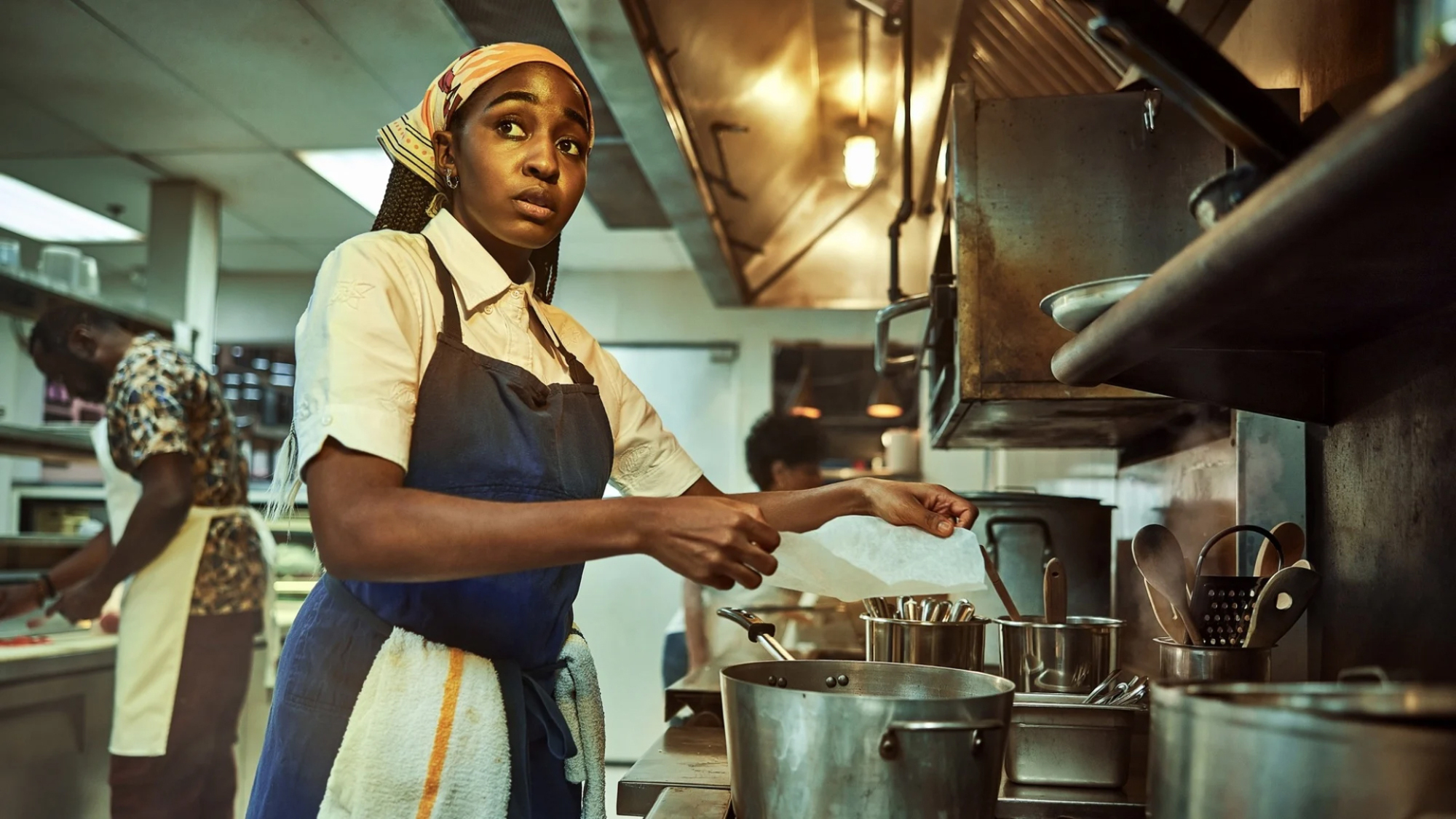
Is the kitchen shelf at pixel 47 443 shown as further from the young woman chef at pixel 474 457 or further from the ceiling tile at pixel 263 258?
the young woman chef at pixel 474 457

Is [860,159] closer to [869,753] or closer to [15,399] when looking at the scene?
[869,753]

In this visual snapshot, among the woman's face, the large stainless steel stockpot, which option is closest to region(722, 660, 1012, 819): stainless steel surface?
the large stainless steel stockpot

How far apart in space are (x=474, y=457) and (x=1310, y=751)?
835 millimetres

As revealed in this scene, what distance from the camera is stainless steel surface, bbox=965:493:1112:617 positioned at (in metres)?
2.32

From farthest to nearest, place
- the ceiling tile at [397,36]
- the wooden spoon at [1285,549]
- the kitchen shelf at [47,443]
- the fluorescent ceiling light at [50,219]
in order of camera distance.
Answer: the fluorescent ceiling light at [50,219], the kitchen shelf at [47,443], the ceiling tile at [397,36], the wooden spoon at [1285,549]

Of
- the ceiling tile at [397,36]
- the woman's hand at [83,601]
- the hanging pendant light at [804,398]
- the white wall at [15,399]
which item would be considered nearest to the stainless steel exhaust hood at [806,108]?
the ceiling tile at [397,36]

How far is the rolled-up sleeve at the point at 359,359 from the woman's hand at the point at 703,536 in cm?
28

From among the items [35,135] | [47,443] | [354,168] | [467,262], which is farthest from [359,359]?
[35,135]

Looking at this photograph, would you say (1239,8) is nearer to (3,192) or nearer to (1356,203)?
(1356,203)

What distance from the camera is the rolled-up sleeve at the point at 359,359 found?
1021 mm

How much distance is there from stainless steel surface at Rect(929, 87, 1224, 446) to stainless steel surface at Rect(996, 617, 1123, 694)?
0.51 m

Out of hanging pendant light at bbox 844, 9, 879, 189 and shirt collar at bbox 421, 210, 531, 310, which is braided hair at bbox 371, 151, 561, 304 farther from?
hanging pendant light at bbox 844, 9, 879, 189

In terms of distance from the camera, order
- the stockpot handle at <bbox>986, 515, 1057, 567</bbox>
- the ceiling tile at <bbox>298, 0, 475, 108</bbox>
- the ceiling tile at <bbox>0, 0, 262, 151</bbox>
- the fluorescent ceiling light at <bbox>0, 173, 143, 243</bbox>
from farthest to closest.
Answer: the fluorescent ceiling light at <bbox>0, 173, 143, 243</bbox>, the ceiling tile at <bbox>0, 0, 262, 151</bbox>, the ceiling tile at <bbox>298, 0, 475, 108</bbox>, the stockpot handle at <bbox>986, 515, 1057, 567</bbox>

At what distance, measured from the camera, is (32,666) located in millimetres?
2789
